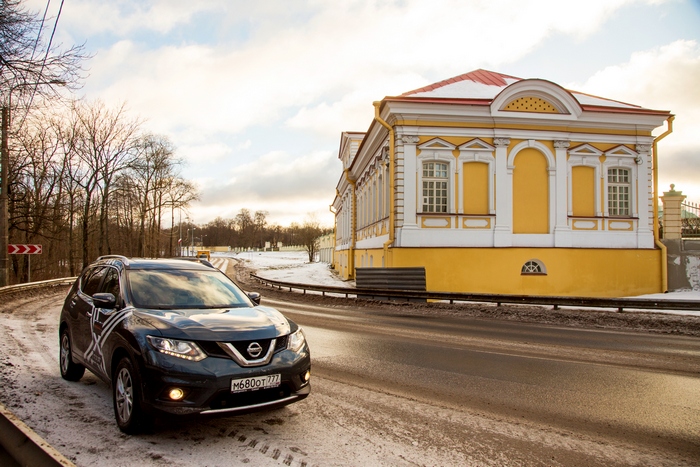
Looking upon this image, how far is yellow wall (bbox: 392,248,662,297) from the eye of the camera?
20.9 metres

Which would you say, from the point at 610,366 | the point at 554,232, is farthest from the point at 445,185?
the point at 610,366

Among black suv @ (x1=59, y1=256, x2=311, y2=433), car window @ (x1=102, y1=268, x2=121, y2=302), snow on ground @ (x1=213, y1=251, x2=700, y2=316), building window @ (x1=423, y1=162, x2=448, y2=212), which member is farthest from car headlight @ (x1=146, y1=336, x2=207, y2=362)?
building window @ (x1=423, y1=162, x2=448, y2=212)

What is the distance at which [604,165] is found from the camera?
2261cm

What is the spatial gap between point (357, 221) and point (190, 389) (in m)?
30.4

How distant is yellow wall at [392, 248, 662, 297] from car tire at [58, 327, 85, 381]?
14978mm

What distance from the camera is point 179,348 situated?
437 cm

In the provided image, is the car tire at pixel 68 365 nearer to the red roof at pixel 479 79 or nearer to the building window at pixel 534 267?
the red roof at pixel 479 79

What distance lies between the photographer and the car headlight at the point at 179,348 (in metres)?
4.33

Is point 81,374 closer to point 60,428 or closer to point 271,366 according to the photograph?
point 60,428

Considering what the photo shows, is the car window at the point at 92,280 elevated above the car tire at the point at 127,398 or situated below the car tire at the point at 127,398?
above

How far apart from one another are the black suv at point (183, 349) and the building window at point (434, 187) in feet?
53.0

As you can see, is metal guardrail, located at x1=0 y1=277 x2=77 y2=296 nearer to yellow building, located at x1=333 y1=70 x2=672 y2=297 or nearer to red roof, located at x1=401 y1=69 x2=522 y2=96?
yellow building, located at x1=333 y1=70 x2=672 y2=297

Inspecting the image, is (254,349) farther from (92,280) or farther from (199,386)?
(92,280)

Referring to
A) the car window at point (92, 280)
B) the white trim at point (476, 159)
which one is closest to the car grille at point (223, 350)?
the car window at point (92, 280)
